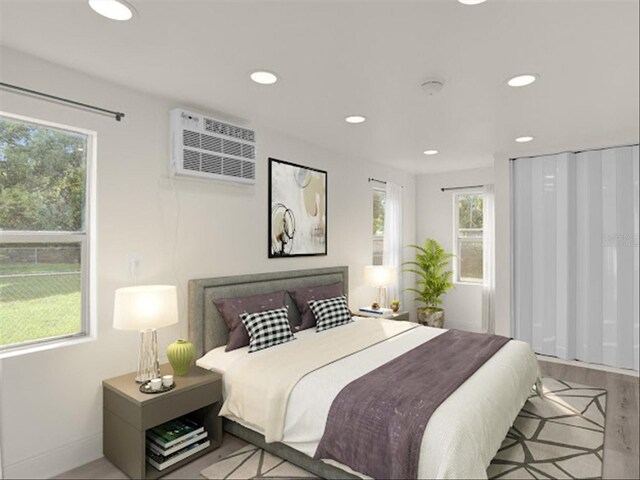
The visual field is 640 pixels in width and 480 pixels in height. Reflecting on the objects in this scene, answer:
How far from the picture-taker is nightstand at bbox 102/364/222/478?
6.97 ft

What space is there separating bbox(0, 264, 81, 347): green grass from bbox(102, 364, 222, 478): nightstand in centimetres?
46

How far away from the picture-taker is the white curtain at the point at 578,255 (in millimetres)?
3805

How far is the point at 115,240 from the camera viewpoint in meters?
2.48

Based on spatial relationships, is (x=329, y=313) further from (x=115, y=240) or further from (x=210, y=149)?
(x=115, y=240)

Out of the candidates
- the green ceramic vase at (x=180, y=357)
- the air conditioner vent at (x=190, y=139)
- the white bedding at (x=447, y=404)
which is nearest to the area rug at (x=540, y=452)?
the white bedding at (x=447, y=404)

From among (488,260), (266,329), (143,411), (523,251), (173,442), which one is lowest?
(173,442)

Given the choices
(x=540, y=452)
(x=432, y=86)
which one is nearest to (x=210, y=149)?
(x=432, y=86)

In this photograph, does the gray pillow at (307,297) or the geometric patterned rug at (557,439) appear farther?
the gray pillow at (307,297)

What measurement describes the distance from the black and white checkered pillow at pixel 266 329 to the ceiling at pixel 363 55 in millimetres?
1569

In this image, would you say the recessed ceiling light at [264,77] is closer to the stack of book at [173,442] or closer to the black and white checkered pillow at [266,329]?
the black and white checkered pillow at [266,329]

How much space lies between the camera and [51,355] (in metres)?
2.20

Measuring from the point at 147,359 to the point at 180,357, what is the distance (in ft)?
0.64

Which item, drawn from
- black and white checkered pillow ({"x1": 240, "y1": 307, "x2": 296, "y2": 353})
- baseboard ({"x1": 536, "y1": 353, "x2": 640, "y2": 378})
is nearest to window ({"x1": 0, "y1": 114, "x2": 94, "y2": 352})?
black and white checkered pillow ({"x1": 240, "y1": 307, "x2": 296, "y2": 353})

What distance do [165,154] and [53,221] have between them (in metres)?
0.82
